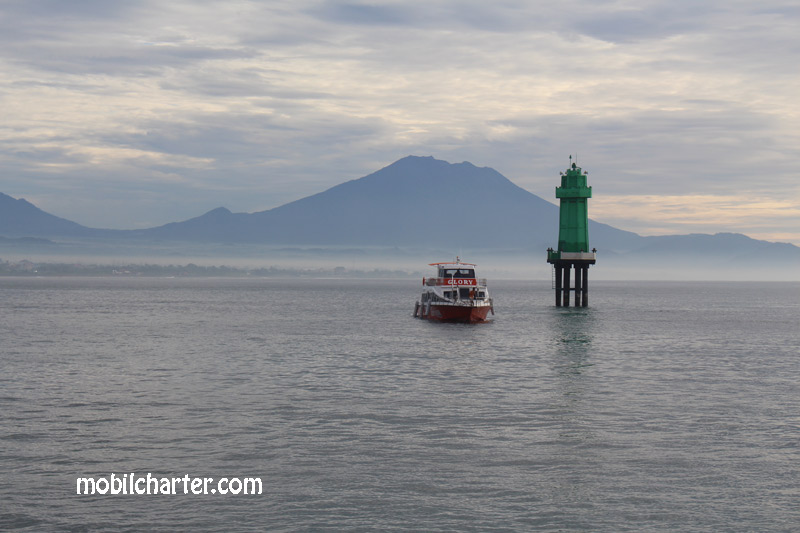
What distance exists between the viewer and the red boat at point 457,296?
83.4 metres

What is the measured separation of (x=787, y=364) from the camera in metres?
49.4

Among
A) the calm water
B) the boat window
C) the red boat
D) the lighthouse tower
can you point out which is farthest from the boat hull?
the calm water

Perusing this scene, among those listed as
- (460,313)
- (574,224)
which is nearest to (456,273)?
(460,313)

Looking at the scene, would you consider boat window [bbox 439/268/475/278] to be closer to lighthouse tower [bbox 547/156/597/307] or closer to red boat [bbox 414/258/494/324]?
red boat [bbox 414/258/494/324]

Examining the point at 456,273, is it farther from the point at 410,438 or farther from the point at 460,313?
the point at 410,438

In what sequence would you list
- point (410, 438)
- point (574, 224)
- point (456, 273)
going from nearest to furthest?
point (410, 438), point (456, 273), point (574, 224)

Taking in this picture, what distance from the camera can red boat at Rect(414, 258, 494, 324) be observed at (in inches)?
3285

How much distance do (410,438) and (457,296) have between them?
58.8 metres

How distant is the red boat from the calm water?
28.3 metres

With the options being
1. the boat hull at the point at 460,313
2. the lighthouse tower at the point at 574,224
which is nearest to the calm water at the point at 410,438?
the boat hull at the point at 460,313

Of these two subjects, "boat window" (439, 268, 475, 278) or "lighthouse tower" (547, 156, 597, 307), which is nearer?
"boat window" (439, 268, 475, 278)

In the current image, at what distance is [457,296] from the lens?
84.2 meters

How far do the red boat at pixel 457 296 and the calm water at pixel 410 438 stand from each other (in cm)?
2827

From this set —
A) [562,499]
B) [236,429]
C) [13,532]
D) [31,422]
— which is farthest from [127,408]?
[562,499]
